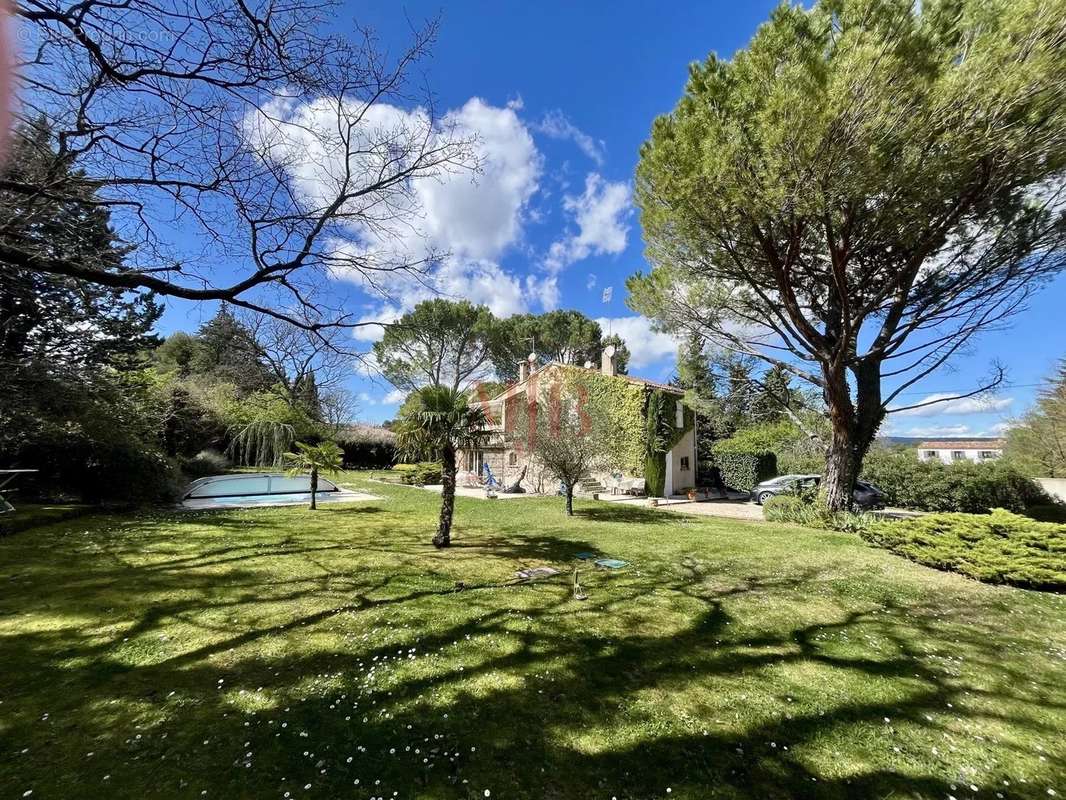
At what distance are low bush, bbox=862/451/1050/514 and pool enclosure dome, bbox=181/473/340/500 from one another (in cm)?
2381

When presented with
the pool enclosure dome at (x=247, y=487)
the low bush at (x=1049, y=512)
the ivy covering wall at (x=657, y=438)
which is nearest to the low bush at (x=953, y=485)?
the low bush at (x=1049, y=512)

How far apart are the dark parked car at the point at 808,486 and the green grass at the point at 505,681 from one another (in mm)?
9768

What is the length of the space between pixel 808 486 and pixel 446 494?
13.5 metres

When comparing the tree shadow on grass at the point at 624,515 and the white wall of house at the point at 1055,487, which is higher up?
the white wall of house at the point at 1055,487

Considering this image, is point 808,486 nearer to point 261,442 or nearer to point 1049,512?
point 1049,512

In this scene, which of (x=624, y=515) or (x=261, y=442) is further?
(x=261, y=442)

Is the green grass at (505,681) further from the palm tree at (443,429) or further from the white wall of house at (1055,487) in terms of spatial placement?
the white wall of house at (1055,487)

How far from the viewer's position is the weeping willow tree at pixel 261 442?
22.7 metres

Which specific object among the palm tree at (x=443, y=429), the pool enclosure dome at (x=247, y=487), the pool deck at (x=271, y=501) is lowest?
the pool deck at (x=271, y=501)

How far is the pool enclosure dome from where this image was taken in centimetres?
1477

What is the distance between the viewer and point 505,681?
3.56 meters

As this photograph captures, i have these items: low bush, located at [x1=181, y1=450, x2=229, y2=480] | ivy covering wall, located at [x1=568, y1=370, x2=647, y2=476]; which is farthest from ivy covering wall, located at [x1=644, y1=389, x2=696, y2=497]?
low bush, located at [x1=181, y1=450, x2=229, y2=480]

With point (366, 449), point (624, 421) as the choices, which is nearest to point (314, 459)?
point (624, 421)

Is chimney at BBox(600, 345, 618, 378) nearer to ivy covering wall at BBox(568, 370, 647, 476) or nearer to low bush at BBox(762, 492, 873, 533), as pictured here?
ivy covering wall at BBox(568, 370, 647, 476)
